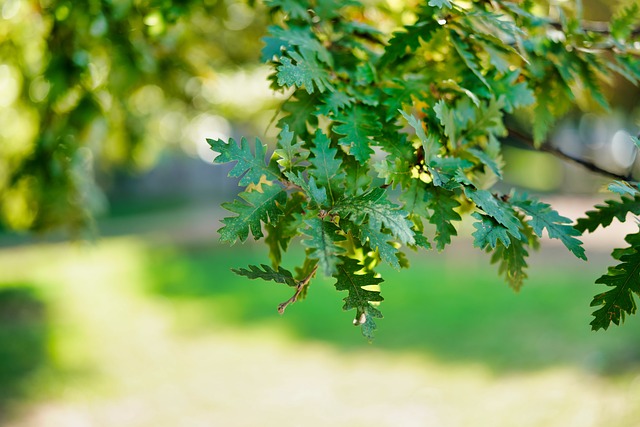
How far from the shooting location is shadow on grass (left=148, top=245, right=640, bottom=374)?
606 cm

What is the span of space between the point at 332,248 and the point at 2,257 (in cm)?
1265

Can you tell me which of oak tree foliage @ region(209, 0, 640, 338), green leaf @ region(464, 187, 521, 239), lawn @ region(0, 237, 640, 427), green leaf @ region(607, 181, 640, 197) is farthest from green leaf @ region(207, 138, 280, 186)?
lawn @ region(0, 237, 640, 427)

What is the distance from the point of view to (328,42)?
66.4 inches

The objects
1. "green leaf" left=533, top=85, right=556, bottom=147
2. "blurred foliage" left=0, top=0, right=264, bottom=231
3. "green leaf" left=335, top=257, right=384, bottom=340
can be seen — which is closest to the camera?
"green leaf" left=335, top=257, right=384, bottom=340

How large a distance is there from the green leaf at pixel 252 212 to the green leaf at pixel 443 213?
1.03 feet

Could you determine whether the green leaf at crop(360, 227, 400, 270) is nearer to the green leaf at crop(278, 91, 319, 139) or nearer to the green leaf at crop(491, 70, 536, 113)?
the green leaf at crop(278, 91, 319, 139)

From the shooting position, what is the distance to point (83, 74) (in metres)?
2.55

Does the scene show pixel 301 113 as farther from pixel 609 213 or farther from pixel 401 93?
pixel 609 213

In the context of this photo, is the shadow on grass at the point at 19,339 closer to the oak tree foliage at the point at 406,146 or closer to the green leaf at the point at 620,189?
the oak tree foliage at the point at 406,146

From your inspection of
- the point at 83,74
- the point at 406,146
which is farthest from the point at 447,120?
the point at 83,74

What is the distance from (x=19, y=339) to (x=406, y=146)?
6.86m

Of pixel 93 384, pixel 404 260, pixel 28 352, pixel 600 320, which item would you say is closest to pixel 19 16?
pixel 404 260

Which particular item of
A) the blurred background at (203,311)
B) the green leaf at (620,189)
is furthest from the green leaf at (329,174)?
the green leaf at (620,189)

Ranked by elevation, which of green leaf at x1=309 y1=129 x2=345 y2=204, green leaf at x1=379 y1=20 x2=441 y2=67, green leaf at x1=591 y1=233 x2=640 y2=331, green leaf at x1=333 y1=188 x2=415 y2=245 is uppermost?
green leaf at x1=379 y1=20 x2=441 y2=67
